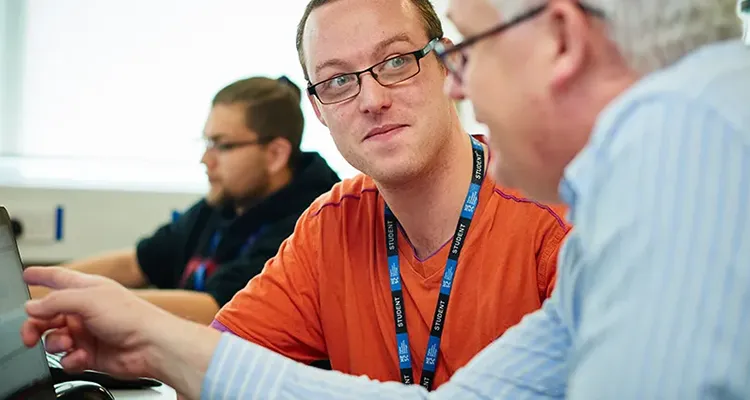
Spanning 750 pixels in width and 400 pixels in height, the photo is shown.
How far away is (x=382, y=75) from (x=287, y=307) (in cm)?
44

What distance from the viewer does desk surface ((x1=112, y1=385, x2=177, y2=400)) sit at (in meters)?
1.39

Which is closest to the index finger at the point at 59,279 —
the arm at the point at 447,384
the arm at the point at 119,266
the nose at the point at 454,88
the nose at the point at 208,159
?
the arm at the point at 447,384

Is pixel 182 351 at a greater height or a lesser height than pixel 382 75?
lesser

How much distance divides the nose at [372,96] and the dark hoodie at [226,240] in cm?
92

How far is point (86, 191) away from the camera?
3.32 meters

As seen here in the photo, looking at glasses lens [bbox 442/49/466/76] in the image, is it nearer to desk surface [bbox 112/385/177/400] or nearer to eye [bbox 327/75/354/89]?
eye [bbox 327/75/354/89]

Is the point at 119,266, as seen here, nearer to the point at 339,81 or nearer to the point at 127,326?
the point at 339,81

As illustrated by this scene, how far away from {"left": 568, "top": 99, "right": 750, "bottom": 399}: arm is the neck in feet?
2.93

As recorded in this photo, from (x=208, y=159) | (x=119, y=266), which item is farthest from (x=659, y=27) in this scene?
(x=119, y=266)

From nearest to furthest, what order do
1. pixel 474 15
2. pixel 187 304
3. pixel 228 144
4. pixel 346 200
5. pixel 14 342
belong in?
pixel 474 15
pixel 14 342
pixel 346 200
pixel 187 304
pixel 228 144

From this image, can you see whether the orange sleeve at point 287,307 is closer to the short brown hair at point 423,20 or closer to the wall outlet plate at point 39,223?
the short brown hair at point 423,20

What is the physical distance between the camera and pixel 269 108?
2666 millimetres

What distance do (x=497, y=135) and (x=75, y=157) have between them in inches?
120

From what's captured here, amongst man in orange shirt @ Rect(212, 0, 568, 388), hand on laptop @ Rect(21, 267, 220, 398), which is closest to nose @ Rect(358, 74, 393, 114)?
man in orange shirt @ Rect(212, 0, 568, 388)
